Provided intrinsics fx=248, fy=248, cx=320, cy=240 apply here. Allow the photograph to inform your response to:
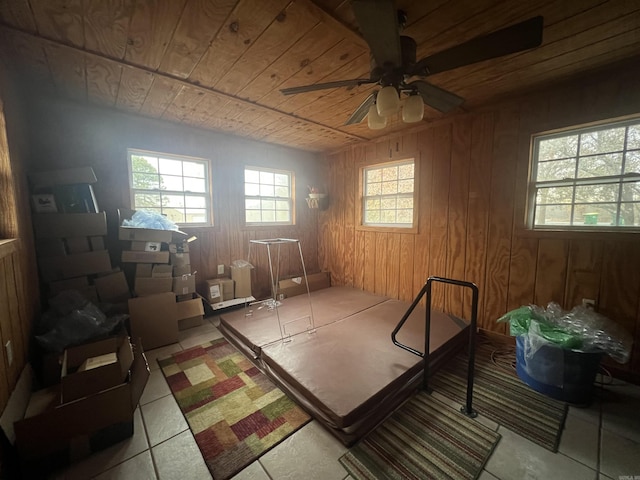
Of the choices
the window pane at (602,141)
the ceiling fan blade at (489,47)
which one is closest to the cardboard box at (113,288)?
the ceiling fan blade at (489,47)

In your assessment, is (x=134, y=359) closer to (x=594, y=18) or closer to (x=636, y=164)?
(x=594, y=18)

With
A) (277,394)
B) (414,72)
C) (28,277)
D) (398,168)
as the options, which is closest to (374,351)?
(277,394)

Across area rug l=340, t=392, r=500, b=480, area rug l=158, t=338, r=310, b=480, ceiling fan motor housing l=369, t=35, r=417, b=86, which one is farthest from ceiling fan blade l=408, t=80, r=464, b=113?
area rug l=158, t=338, r=310, b=480

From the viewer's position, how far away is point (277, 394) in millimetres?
1877

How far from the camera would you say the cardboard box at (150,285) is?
100 inches

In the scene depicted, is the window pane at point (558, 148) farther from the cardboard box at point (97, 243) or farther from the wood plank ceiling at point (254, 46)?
the cardboard box at point (97, 243)

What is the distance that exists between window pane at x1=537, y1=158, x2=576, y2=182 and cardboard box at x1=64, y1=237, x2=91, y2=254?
14.2 feet

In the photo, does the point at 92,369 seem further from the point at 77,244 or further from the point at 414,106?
the point at 414,106

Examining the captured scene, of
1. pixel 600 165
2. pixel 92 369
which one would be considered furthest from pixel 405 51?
pixel 92 369

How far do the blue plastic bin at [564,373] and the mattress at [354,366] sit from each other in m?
0.67

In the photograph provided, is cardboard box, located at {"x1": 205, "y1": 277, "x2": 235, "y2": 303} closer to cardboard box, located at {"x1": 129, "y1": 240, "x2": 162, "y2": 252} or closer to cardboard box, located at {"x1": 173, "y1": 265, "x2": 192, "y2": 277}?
cardboard box, located at {"x1": 173, "y1": 265, "x2": 192, "y2": 277}

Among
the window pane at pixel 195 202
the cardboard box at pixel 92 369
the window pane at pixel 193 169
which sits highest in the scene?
the window pane at pixel 193 169

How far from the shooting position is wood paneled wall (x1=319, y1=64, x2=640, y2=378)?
1.97 meters

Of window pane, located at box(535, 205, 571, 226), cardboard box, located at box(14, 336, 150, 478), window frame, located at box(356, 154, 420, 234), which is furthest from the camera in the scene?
window frame, located at box(356, 154, 420, 234)
